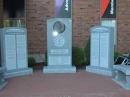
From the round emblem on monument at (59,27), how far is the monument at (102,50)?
Result: 127 cm

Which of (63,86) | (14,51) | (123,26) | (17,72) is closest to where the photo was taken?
(63,86)

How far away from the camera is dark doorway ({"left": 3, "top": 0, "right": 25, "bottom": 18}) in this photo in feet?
54.2

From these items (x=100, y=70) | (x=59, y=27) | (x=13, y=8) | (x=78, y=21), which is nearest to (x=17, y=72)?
(x=59, y=27)

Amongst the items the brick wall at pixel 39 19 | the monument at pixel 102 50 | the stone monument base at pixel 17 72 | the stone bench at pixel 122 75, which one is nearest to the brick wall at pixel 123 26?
the brick wall at pixel 39 19

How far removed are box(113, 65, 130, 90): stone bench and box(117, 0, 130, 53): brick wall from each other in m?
4.92

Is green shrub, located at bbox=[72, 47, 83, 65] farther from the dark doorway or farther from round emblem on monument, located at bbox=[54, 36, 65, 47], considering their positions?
the dark doorway

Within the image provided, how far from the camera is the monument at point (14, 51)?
520 inches

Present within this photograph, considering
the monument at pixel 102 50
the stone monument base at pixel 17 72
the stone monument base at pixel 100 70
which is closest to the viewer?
the stone monument base at pixel 17 72

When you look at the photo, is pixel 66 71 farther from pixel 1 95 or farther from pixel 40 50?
pixel 1 95

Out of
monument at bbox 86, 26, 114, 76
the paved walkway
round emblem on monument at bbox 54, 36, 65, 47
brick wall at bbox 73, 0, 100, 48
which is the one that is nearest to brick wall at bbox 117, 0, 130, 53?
brick wall at bbox 73, 0, 100, 48

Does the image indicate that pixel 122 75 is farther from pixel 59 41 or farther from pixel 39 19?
pixel 39 19

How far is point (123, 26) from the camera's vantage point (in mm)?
17266

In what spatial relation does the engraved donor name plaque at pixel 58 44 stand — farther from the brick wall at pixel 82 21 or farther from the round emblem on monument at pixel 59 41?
the brick wall at pixel 82 21

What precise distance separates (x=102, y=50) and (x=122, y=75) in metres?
2.23
